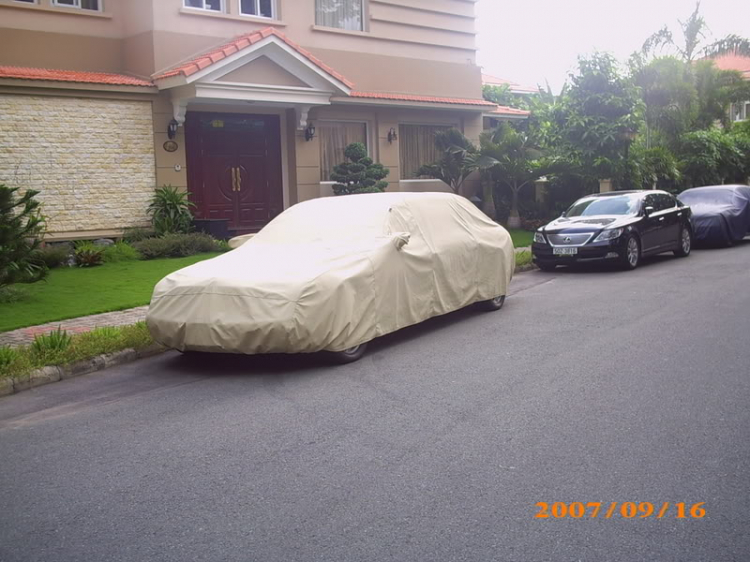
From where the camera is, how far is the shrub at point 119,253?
15.0m

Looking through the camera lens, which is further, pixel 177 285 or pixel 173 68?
pixel 173 68

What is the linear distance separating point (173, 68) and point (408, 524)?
14.7 meters

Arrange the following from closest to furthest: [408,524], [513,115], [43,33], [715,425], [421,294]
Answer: [408,524] → [715,425] → [421,294] → [43,33] → [513,115]

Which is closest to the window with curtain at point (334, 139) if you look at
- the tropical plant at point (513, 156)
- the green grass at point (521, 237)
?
the tropical plant at point (513, 156)

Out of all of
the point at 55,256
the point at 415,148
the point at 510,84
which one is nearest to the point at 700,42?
the point at 510,84

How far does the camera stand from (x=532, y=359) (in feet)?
25.6

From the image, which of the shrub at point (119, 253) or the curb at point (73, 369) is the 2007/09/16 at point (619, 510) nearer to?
the curb at point (73, 369)

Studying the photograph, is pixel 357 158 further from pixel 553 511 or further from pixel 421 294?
pixel 553 511

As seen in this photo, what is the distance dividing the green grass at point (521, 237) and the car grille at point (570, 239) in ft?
10.1

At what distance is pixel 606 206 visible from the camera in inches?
629

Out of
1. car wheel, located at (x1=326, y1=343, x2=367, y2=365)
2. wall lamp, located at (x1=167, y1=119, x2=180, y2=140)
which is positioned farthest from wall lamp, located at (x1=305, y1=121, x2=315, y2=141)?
car wheel, located at (x1=326, y1=343, x2=367, y2=365)

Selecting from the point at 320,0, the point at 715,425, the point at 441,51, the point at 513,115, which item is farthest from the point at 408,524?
the point at 513,115

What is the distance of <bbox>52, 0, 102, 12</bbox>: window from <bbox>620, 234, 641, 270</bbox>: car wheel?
11.9 m

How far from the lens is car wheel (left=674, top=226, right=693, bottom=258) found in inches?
674
